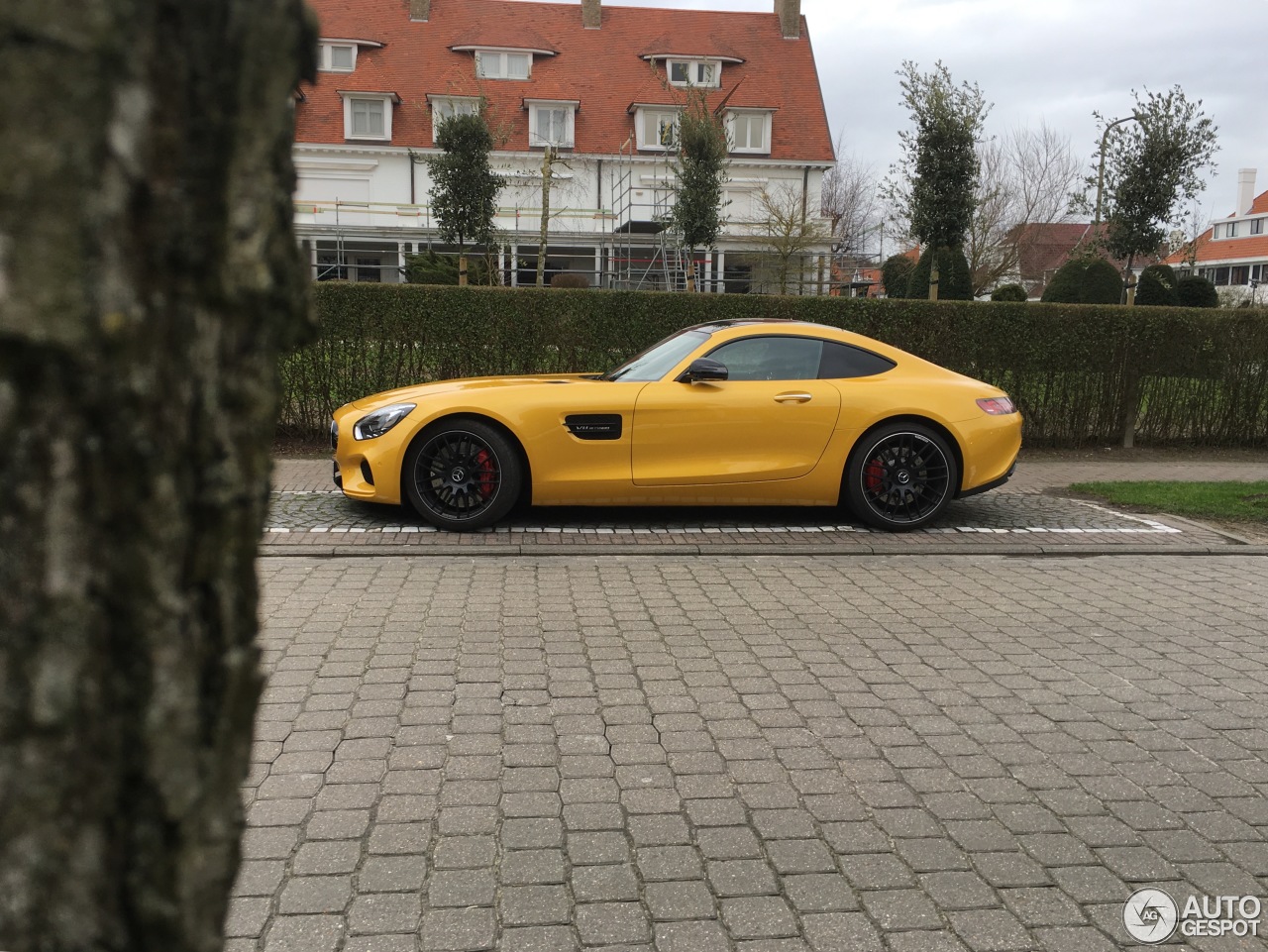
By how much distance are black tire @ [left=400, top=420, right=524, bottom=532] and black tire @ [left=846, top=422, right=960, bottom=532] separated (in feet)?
8.60

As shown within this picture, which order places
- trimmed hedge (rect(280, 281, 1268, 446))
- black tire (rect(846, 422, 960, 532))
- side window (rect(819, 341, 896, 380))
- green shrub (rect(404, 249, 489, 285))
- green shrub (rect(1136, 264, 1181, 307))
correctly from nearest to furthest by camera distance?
black tire (rect(846, 422, 960, 532)) → side window (rect(819, 341, 896, 380)) → trimmed hedge (rect(280, 281, 1268, 446)) → green shrub (rect(1136, 264, 1181, 307)) → green shrub (rect(404, 249, 489, 285))

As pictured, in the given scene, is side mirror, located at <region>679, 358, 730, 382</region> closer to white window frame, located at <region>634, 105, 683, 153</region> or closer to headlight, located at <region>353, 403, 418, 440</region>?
headlight, located at <region>353, 403, 418, 440</region>

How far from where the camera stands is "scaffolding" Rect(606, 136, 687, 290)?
3509cm

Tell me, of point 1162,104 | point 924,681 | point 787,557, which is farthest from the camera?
point 1162,104

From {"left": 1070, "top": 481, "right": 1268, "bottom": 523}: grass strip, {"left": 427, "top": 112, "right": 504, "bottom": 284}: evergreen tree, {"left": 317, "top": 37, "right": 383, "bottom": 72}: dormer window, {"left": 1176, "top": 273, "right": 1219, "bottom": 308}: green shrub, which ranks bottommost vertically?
{"left": 1070, "top": 481, "right": 1268, "bottom": 523}: grass strip

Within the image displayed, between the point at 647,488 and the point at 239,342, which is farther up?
the point at 239,342

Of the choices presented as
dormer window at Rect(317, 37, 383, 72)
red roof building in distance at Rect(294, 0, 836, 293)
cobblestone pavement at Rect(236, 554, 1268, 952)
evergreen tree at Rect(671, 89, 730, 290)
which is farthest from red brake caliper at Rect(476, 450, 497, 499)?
dormer window at Rect(317, 37, 383, 72)

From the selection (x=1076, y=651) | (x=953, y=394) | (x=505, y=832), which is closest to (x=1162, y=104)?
(x=953, y=394)

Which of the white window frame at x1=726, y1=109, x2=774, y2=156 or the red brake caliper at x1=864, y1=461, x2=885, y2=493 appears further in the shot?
the white window frame at x1=726, y1=109, x2=774, y2=156

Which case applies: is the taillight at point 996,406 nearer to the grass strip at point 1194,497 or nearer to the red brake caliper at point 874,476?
the red brake caliper at point 874,476

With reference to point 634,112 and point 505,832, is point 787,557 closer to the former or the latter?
point 505,832

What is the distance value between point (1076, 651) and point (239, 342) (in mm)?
5028

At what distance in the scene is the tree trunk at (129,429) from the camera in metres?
0.81

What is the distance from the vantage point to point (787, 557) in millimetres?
7324
